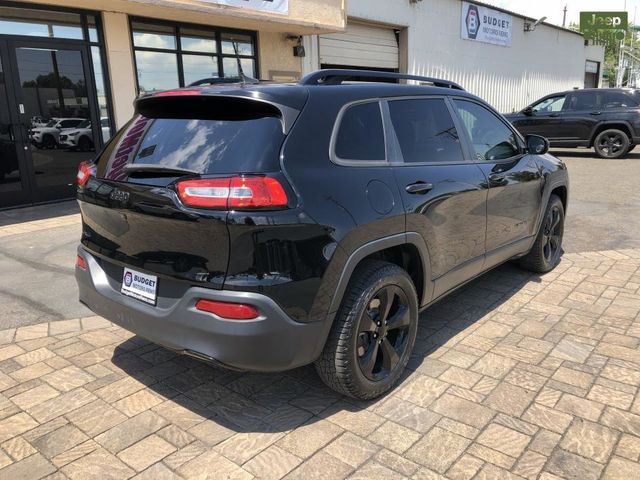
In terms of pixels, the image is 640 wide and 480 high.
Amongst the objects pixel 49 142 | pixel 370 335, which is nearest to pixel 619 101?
pixel 49 142

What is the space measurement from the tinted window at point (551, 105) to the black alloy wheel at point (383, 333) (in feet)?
43.5

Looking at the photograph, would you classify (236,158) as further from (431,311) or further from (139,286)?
(431,311)

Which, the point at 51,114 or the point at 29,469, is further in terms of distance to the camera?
the point at 51,114

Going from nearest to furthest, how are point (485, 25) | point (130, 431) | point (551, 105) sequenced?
point (130, 431) → point (551, 105) → point (485, 25)

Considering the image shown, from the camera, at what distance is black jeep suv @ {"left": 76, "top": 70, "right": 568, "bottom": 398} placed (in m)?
2.47

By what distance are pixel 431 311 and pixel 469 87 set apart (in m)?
15.7

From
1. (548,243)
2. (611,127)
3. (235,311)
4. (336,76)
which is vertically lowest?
(548,243)

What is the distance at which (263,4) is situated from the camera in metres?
9.78

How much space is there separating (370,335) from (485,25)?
18475 mm

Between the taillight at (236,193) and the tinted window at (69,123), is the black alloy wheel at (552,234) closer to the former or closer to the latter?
the taillight at (236,193)

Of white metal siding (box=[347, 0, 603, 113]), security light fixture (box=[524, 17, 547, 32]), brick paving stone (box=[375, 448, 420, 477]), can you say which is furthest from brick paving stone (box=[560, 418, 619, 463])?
security light fixture (box=[524, 17, 547, 32])

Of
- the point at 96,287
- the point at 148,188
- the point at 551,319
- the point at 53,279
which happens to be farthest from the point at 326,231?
the point at 53,279

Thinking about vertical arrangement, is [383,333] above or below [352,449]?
above

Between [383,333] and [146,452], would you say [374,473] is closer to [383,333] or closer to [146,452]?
[383,333]
